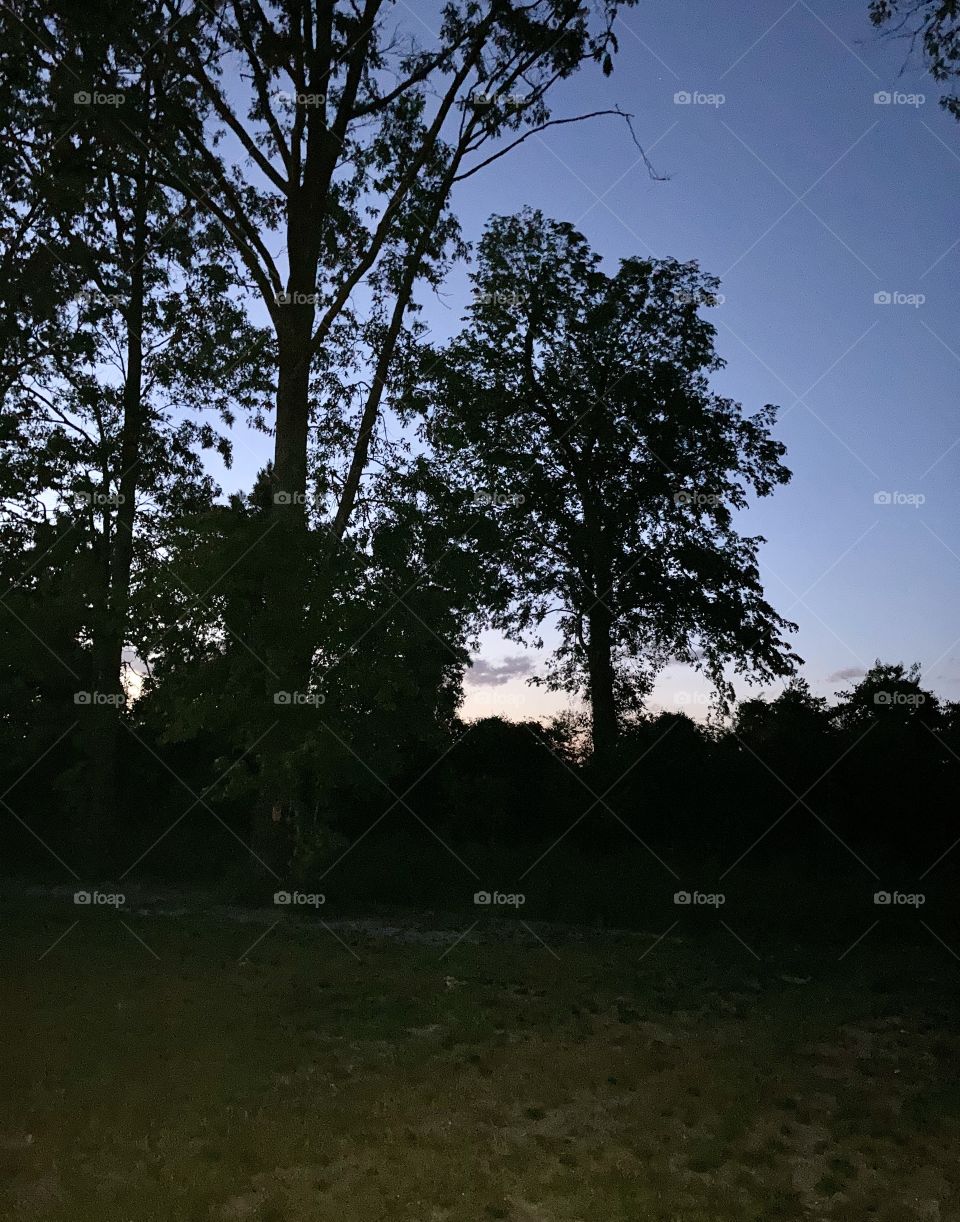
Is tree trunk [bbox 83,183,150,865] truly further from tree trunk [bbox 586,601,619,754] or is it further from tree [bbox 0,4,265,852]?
tree trunk [bbox 586,601,619,754]

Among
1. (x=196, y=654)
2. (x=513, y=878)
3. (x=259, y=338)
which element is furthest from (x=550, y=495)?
(x=196, y=654)

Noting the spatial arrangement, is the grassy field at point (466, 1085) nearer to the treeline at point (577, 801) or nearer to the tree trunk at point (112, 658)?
the treeline at point (577, 801)

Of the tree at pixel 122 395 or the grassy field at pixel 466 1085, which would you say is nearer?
the grassy field at pixel 466 1085

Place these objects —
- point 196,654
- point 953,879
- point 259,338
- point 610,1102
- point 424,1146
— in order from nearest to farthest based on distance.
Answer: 1. point 424,1146
2. point 610,1102
3. point 953,879
4. point 196,654
5. point 259,338

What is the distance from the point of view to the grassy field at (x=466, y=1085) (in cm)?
608

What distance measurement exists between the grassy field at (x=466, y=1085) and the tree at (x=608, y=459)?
1235 cm

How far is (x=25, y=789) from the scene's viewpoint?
972 inches

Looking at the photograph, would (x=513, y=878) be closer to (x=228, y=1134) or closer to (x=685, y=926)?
(x=685, y=926)

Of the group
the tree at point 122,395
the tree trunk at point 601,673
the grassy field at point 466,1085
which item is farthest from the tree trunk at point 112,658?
the tree trunk at point 601,673

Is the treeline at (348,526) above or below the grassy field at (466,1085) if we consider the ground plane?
above

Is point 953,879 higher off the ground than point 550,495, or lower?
lower

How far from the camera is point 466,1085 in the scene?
801cm

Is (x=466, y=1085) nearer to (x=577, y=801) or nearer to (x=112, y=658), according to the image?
(x=577, y=801)

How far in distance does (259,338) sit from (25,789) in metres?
11.5
